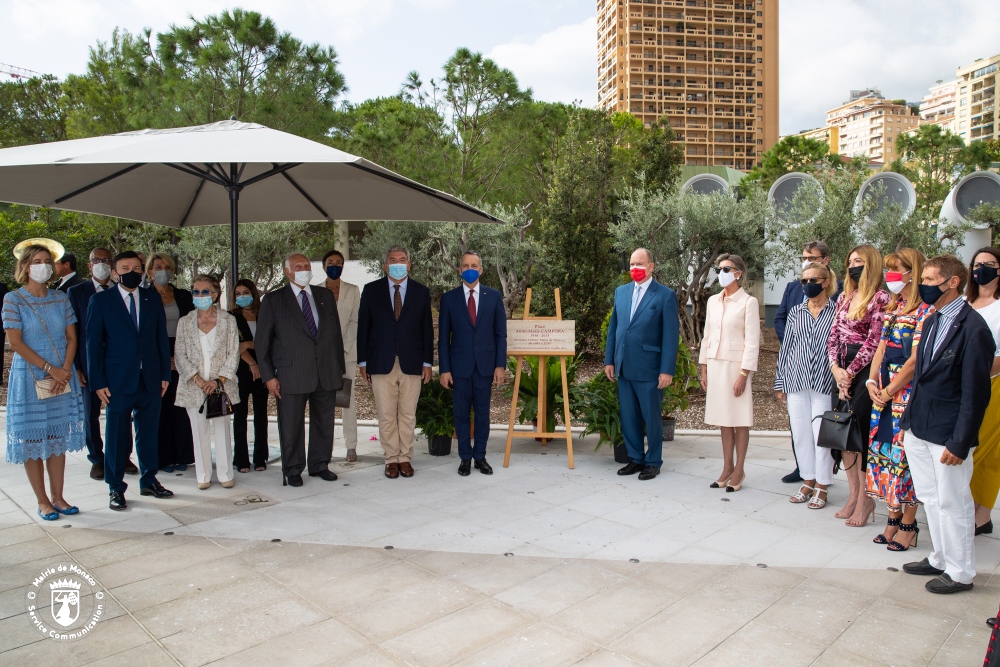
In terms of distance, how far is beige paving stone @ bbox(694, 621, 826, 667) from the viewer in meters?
3.09

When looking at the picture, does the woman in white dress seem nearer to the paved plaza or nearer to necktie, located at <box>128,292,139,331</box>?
the paved plaza

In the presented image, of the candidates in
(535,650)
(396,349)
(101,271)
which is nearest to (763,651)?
(535,650)

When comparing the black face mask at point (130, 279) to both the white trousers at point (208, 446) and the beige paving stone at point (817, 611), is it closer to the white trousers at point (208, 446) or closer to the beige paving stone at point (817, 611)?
the white trousers at point (208, 446)

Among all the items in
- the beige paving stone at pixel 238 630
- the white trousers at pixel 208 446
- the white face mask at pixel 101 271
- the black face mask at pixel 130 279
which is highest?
the white face mask at pixel 101 271

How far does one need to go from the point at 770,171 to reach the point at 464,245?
111 feet

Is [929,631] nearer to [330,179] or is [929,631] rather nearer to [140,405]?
[140,405]

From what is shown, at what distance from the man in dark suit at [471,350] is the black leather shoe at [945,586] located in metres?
3.44

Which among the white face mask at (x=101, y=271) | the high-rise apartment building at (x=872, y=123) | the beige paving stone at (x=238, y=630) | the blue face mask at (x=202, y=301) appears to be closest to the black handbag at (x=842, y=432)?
the beige paving stone at (x=238, y=630)

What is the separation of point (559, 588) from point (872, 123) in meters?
196

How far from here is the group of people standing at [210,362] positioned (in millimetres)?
4988

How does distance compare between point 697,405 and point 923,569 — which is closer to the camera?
point 923,569

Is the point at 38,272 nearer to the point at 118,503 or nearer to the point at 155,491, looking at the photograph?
the point at 118,503

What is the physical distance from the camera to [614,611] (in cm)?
360

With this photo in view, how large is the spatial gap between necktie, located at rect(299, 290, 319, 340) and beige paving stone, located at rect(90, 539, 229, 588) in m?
1.94
